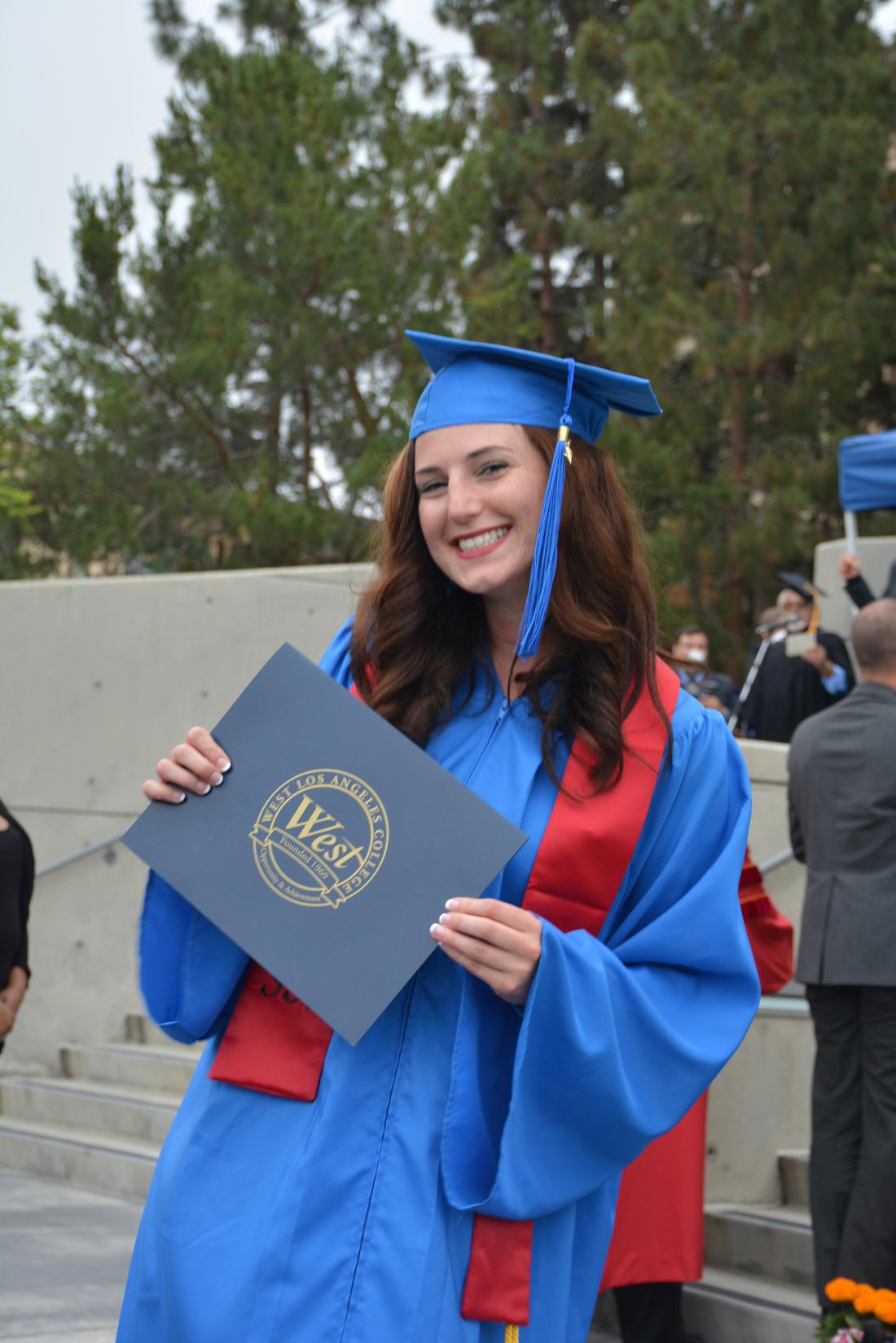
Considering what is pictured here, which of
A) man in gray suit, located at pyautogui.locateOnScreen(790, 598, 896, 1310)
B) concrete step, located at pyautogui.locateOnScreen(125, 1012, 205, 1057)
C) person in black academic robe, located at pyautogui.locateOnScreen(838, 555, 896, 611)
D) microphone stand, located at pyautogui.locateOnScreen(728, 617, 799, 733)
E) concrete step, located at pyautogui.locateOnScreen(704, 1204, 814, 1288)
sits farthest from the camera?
microphone stand, located at pyautogui.locateOnScreen(728, 617, 799, 733)

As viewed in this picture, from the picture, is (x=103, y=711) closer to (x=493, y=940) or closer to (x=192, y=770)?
(x=192, y=770)

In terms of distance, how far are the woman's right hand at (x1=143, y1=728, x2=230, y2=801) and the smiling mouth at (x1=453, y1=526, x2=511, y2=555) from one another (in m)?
0.41

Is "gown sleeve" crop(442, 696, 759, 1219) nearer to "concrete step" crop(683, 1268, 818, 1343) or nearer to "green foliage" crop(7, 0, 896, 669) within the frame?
"concrete step" crop(683, 1268, 818, 1343)

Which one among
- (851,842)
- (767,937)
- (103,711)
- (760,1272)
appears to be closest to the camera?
(767,937)

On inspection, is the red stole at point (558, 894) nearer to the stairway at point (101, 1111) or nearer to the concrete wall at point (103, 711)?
the stairway at point (101, 1111)

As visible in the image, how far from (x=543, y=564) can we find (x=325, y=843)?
1.46 ft

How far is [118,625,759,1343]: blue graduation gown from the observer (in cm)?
165

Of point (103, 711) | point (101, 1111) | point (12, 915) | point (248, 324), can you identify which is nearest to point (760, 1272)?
point (12, 915)

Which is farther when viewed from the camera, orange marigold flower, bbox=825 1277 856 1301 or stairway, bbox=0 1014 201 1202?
stairway, bbox=0 1014 201 1202

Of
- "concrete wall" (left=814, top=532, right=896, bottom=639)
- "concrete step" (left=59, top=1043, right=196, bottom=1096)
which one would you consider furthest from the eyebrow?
"concrete wall" (left=814, top=532, right=896, bottom=639)

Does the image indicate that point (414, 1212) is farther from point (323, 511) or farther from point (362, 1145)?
point (323, 511)

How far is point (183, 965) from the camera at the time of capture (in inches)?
73.9

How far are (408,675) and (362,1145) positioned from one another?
60 cm

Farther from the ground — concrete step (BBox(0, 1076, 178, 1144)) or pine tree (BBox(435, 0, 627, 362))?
pine tree (BBox(435, 0, 627, 362))
